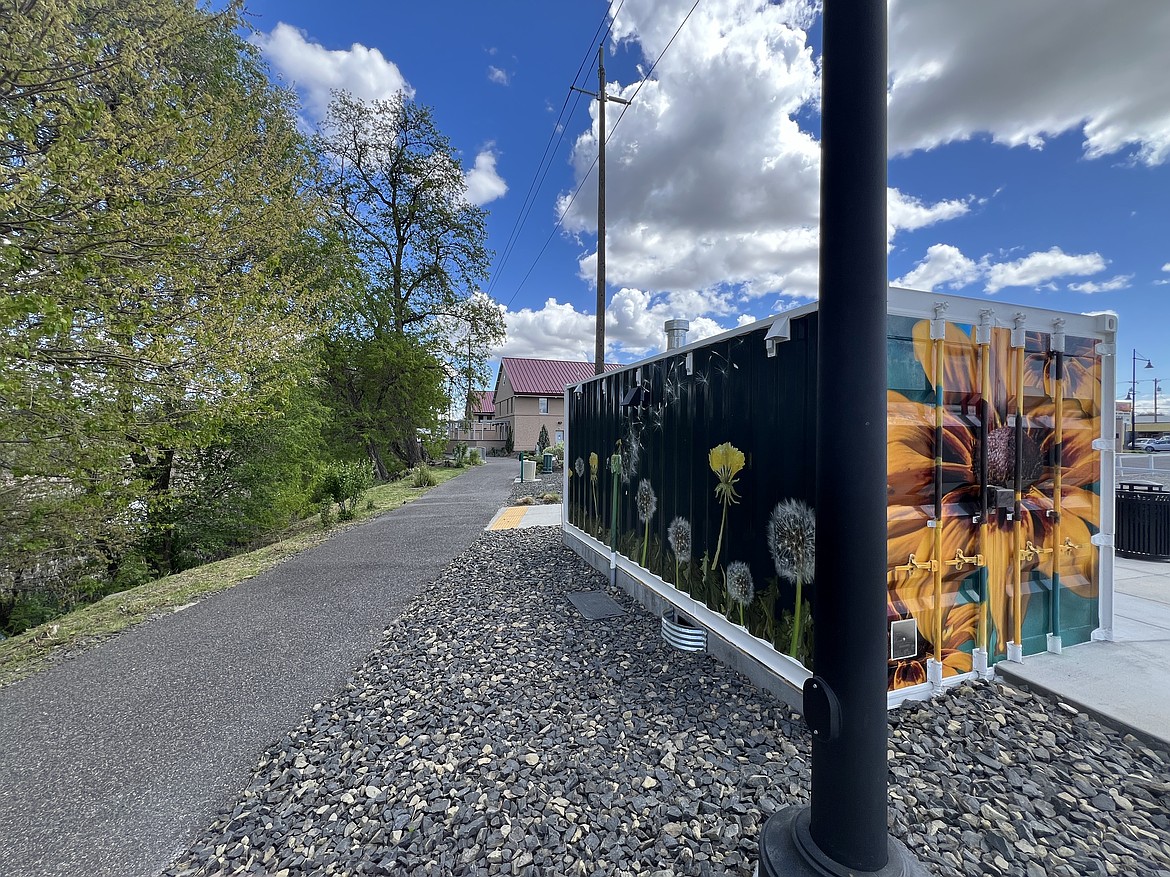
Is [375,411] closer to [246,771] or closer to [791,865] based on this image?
[246,771]

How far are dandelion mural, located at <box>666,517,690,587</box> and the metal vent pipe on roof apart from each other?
164 cm

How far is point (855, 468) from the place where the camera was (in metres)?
1.37

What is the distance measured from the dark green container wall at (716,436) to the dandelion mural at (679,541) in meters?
0.07

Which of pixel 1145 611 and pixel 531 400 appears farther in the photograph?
pixel 531 400

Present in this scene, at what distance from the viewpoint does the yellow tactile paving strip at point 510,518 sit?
855 centimetres

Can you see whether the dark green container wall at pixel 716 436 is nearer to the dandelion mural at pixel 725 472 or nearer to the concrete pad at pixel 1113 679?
the dandelion mural at pixel 725 472

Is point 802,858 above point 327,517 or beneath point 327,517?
above

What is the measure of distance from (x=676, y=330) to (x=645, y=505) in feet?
5.48

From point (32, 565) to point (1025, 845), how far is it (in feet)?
28.8

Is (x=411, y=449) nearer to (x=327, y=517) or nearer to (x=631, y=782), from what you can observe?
(x=327, y=517)

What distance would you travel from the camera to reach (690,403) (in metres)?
3.65

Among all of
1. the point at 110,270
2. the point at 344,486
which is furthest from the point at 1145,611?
the point at 344,486

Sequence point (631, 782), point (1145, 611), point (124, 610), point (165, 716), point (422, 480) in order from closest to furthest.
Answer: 1. point (631, 782)
2. point (165, 716)
3. point (1145, 611)
4. point (124, 610)
5. point (422, 480)

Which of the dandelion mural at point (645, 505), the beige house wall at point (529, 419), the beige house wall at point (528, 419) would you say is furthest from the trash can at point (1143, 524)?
the beige house wall at point (528, 419)
